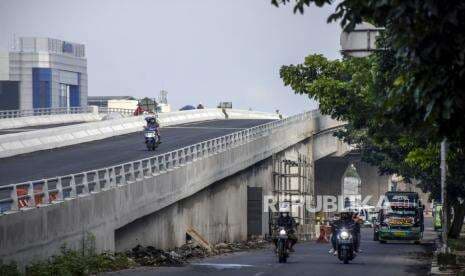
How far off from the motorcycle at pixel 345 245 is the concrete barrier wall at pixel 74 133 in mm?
29156

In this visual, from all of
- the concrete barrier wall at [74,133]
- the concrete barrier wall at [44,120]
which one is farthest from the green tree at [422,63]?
the concrete barrier wall at [44,120]

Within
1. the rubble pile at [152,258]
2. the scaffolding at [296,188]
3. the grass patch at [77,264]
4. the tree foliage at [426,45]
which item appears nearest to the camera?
the tree foliage at [426,45]

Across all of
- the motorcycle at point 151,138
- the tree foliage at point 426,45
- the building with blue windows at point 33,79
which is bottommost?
the motorcycle at point 151,138

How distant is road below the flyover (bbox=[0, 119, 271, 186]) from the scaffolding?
5.61 meters

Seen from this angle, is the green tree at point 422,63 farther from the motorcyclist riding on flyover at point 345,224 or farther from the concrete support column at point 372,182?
the concrete support column at point 372,182

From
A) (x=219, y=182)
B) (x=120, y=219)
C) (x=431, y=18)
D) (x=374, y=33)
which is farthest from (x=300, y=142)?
(x=431, y=18)

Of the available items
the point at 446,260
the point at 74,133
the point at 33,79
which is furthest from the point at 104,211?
the point at 33,79

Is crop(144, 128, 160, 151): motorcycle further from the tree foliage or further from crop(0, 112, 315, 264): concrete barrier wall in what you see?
the tree foliage

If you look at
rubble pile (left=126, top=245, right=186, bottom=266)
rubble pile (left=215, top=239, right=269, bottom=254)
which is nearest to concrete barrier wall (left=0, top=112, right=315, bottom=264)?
rubble pile (left=126, top=245, right=186, bottom=266)

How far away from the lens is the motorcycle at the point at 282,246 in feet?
112

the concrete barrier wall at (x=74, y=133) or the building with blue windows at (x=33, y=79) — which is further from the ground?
the building with blue windows at (x=33, y=79)

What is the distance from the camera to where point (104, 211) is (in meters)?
34.2

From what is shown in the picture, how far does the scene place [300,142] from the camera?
86.9 m

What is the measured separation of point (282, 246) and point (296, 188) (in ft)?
163
